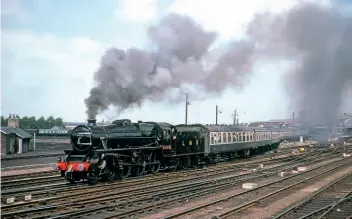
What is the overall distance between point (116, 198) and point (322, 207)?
243 inches

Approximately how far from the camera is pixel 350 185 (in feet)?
57.4

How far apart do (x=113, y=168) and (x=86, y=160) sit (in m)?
1.66

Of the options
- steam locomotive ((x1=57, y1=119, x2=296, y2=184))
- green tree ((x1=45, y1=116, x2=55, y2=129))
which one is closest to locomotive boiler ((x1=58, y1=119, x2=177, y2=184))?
steam locomotive ((x1=57, y1=119, x2=296, y2=184))

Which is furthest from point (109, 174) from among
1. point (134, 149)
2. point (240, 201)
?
point (240, 201)

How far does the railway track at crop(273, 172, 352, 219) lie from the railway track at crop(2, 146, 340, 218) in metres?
3.53

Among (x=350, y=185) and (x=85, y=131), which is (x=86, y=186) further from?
(x=350, y=185)

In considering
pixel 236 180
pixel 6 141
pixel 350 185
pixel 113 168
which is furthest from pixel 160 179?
pixel 6 141

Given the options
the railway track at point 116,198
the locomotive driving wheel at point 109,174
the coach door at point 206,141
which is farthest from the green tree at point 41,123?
the railway track at point 116,198

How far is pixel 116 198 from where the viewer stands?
512 inches

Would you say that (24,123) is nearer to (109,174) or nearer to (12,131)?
(12,131)

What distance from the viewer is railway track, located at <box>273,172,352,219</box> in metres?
11.1

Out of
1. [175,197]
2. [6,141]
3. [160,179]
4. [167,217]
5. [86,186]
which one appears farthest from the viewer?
[6,141]

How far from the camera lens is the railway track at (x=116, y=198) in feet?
35.7

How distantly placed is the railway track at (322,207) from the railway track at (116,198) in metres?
3.53
